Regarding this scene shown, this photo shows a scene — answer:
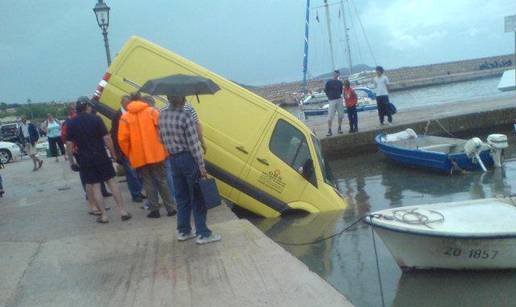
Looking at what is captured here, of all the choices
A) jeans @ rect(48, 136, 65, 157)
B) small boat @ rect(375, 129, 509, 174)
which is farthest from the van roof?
jeans @ rect(48, 136, 65, 157)

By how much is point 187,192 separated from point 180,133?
28.9 inches

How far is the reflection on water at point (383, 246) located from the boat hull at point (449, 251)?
149mm

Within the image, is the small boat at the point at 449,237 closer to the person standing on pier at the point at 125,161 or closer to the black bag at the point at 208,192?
the black bag at the point at 208,192

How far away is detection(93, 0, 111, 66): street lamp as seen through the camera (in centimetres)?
1487

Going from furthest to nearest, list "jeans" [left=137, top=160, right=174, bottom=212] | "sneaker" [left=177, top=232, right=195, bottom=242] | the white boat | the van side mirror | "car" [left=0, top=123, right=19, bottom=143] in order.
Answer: "car" [left=0, top=123, right=19, bottom=143] < the white boat < the van side mirror < "jeans" [left=137, top=160, right=174, bottom=212] < "sneaker" [left=177, top=232, right=195, bottom=242]

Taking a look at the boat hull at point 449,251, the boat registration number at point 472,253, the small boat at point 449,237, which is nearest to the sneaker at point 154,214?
the small boat at point 449,237

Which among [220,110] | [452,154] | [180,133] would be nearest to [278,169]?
[220,110]

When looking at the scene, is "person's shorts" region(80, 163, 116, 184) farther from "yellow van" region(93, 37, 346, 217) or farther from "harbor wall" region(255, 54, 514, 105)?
"harbor wall" region(255, 54, 514, 105)

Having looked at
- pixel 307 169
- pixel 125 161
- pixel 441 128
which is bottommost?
pixel 441 128

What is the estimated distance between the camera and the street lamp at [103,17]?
1487 centimetres

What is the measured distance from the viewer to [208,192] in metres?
6.66

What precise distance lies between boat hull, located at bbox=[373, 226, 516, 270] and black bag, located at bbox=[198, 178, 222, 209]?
193cm

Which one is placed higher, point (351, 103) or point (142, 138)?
point (142, 138)

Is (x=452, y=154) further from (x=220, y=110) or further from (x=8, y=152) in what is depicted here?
(x=8, y=152)
